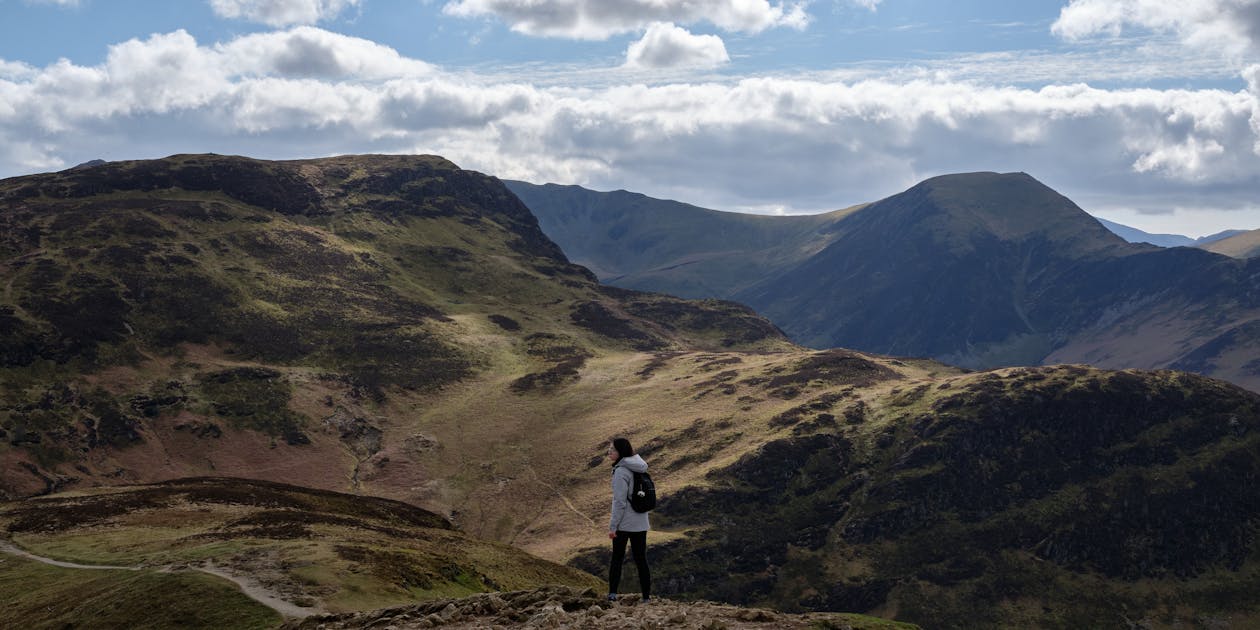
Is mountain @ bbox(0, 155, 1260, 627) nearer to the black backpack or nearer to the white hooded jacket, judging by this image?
the white hooded jacket

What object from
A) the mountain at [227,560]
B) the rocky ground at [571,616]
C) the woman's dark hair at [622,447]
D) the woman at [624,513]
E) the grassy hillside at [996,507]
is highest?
the woman's dark hair at [622,447]

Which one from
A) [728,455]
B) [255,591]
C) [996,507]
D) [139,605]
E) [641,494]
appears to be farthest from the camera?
[728,455]

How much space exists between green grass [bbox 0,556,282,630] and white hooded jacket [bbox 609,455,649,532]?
15754mm

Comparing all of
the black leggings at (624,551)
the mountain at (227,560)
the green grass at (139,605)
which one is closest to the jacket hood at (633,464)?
the black leggings at (624,551)

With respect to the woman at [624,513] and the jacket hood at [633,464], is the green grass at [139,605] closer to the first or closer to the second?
the woman at [624,513]

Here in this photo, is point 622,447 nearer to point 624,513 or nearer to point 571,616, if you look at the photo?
point 624,513

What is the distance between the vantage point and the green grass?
A: 3462 cm

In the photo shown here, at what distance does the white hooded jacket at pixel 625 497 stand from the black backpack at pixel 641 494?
115 millimetres

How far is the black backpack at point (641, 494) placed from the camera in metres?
25.2

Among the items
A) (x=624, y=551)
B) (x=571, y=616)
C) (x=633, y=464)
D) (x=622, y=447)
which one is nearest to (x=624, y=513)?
(x=624, y=551)

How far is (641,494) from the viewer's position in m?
25.3


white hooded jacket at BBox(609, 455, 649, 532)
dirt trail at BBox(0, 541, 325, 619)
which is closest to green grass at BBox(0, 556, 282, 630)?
dirt trail at BBox(0, 541, 325, 619)

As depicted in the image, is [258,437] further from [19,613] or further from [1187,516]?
[1187,516]

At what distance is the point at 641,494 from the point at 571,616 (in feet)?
13.3
